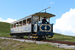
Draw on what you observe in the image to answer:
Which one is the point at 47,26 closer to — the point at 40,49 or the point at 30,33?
the point at 30,33

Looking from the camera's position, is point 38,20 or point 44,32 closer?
point 44,32

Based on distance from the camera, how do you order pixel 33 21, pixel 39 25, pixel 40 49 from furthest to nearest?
1. pixel 33 21
2. pixel 39 25
3. pixel 40 49

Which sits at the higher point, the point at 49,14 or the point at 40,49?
the point at 49,14

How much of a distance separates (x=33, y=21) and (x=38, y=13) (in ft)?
4.08

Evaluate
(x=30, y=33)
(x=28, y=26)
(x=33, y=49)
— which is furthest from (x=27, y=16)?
(x=33, y=49)

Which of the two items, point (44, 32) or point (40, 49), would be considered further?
point (44, 32)

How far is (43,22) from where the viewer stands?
14.1 m

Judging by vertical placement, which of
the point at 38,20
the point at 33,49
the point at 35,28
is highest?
the point at 38,20

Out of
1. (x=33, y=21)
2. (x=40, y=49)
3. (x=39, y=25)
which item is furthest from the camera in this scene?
(x=33, y=21)

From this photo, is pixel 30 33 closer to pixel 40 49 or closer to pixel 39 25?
pixel 39 25

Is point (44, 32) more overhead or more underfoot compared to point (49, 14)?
more underfoot

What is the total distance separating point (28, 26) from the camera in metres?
15.5

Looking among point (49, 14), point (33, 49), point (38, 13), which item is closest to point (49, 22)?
point (49, 14)

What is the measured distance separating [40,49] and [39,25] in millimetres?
6736
